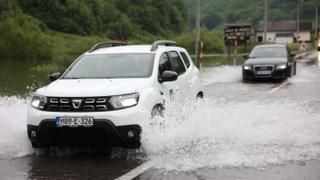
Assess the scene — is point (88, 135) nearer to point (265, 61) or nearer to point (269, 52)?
point (265, 61)

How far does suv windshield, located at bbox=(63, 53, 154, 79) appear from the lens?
31.0 ft

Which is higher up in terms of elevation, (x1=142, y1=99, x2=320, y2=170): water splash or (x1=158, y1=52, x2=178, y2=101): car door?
(x1=158, y1=52, x2=178, y2=101): car door

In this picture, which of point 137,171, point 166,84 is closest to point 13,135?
point 166,84

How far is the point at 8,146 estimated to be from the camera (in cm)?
927

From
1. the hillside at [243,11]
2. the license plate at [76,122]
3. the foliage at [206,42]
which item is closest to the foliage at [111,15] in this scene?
the hillside at [243,11]

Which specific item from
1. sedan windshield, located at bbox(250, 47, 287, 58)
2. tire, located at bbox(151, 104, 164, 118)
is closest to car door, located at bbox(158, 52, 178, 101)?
tire, located at bbox(151, 104, 164, 118)

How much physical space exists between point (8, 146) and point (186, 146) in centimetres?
275

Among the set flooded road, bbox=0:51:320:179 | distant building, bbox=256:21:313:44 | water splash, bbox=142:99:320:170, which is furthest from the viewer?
distant building, bbox=256:21:313:44

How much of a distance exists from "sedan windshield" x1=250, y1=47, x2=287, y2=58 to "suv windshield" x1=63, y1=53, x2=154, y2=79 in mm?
15965

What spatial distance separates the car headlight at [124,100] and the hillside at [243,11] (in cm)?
13183

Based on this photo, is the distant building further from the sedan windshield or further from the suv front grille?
the suv front grille

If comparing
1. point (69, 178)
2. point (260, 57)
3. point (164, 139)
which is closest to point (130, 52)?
point (164, 139)

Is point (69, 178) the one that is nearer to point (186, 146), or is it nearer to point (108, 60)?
point (186, 146)

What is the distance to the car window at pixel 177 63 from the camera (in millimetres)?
10716
